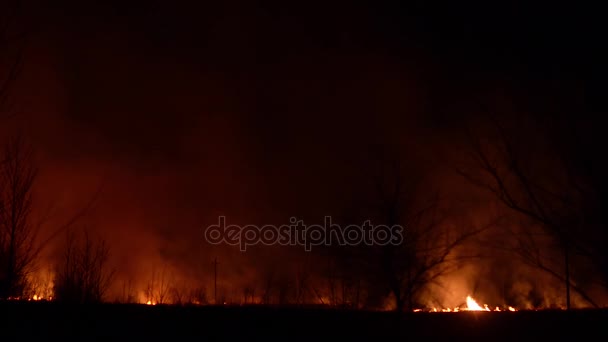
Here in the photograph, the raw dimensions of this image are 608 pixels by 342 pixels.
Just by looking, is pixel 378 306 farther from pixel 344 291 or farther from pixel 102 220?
pixel 102 220

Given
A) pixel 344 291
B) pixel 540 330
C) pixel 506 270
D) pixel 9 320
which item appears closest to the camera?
pixel 9 320

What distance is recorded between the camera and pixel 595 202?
27.4ft

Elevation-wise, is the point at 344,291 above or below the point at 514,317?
above

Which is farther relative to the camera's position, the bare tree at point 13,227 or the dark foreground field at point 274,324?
the bare tree at point 13,227

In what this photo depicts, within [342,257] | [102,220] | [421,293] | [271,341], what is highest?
[102,220]

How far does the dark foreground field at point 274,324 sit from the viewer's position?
5.36 meters

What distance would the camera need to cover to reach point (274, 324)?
582 centimetres

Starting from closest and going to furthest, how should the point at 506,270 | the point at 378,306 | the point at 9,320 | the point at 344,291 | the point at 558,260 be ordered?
the point at 9,320 < the point at 558,260 < the point at 378,306 < the point at 344,291 < the point at 506,270

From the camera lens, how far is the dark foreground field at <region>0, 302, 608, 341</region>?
17.6ft

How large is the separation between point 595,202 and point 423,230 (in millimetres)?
5922

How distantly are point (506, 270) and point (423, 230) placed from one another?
331cm

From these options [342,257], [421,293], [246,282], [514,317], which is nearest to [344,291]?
[342,257]

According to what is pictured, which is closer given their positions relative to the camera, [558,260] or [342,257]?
[558,260]

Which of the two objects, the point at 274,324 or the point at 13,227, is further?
the point at 13,227
